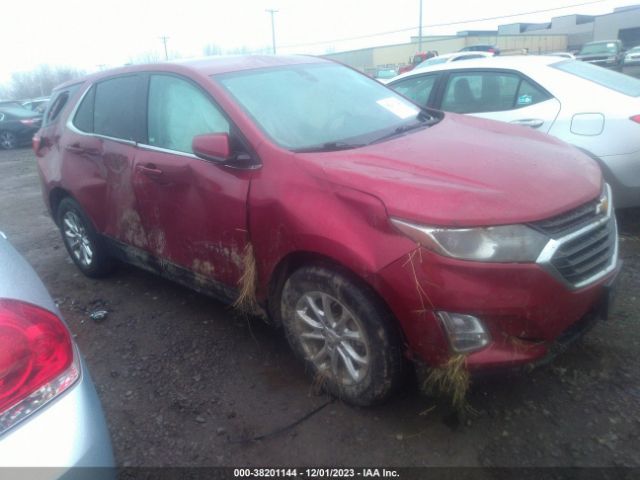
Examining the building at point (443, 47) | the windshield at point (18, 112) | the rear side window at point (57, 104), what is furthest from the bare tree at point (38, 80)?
the rear side window at point (57, 104)

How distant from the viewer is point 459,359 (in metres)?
2.23

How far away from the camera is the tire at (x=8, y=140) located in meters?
16.8

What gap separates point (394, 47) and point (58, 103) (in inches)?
2048

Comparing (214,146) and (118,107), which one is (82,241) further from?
(214,146)

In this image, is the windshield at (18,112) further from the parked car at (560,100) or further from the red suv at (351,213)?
the parked car at (560,100)

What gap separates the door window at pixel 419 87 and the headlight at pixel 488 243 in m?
3.68

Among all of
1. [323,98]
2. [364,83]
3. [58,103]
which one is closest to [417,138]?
[323,98]

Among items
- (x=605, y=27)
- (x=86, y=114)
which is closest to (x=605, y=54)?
(x=86, y=114)

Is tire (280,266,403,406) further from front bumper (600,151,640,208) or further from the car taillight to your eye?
front bumper (600,151,640,208)

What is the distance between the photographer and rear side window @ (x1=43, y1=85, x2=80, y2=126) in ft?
15.2

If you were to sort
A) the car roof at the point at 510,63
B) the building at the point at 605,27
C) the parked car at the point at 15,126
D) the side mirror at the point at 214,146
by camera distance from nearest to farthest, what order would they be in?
the side mirror at the point at 214,146, the car roof at the point at 510,63, the parked car at the point at 15,126, the building at the point at 605,27

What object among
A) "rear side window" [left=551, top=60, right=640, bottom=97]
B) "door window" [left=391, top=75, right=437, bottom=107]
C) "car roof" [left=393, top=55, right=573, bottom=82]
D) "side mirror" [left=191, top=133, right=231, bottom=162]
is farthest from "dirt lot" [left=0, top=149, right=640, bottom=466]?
"door window" [left=391, top=75, right=437, bottom=107]

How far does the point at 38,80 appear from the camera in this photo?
59969 millimetres

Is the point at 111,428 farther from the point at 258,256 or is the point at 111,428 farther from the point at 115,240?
the point at 115,240
